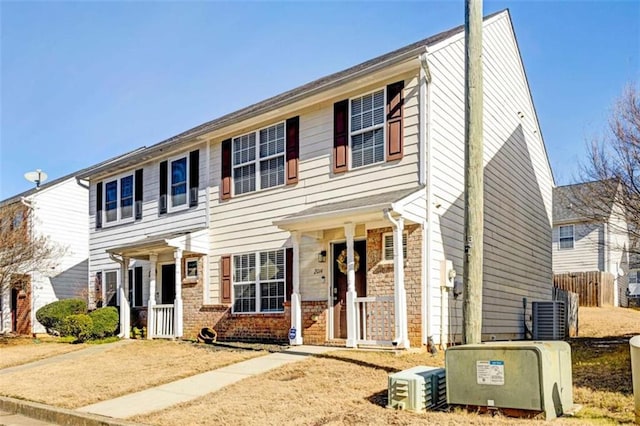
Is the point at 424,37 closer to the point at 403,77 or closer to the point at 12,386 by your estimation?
the point at 403,77

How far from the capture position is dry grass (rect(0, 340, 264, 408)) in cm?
948

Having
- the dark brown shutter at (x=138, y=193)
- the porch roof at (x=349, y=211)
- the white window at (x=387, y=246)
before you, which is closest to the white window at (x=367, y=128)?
the porch roof at (x=349, y=211)

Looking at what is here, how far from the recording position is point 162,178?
701 inches

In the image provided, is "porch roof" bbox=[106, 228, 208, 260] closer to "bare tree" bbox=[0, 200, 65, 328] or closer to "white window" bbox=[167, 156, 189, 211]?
"white window" bbox=[167, 156, 189, 211]

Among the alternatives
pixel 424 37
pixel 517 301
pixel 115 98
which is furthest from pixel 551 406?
pixel 115 98

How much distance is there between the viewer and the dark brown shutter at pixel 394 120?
469 inches

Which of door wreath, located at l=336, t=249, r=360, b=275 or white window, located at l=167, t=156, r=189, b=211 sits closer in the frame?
door wreath, located at l=336, t=249, r=360, b=275

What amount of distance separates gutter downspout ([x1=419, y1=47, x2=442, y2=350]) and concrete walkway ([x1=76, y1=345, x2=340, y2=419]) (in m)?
1.92

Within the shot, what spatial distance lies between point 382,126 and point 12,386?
28.0 ft

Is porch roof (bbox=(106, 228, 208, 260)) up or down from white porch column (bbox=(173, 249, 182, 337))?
up

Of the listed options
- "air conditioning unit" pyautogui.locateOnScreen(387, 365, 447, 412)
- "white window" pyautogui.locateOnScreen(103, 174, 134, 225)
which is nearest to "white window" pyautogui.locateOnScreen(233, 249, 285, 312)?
"white window" pyautogui.locateOnScreen(103, 174, 134, 225)

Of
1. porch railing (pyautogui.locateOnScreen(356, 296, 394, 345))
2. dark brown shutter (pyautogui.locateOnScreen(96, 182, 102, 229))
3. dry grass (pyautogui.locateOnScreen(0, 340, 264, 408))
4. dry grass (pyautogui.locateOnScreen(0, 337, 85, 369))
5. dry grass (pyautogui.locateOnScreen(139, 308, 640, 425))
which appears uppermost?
dark brown shutter (pyautogui.locateOnScreen(96, 182, 102, 229))

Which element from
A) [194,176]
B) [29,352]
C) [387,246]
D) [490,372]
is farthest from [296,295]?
[29,352]

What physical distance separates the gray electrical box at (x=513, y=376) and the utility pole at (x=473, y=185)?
35.6 inches
